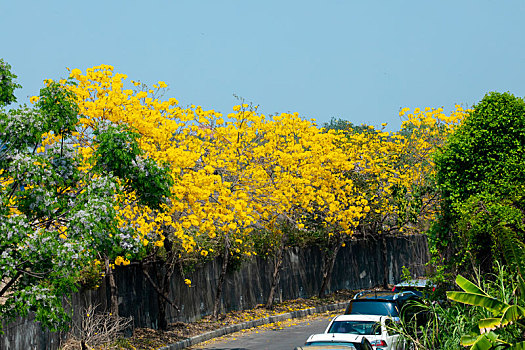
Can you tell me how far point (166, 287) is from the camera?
22.5 m

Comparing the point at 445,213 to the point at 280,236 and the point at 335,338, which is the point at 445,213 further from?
the point at 280,236

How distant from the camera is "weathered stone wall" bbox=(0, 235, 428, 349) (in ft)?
60.8

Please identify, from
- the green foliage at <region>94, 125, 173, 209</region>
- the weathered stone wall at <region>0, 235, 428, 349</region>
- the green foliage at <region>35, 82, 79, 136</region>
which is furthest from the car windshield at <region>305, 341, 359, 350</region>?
the green foliage at <region>35, 82, 79, 136</region>

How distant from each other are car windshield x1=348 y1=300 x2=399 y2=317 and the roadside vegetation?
59.6 inches

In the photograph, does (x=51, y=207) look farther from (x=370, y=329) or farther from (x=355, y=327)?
(x=370, y=329)

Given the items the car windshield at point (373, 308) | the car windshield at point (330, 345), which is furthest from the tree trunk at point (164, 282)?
the car windshield at point (330, 345)

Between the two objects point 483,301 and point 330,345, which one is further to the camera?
point 330,345

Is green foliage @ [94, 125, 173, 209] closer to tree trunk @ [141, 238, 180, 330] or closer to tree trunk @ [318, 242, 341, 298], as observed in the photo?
tree trunk @ [141, 238, 180, 330]

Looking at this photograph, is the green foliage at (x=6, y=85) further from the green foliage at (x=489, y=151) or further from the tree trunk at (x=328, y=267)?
the tree trunk at (x=328, y=267)

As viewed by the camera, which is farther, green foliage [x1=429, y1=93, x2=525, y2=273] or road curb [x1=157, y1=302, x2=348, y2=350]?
road curb [x1=157, y1=302, x2=348, y2=350]

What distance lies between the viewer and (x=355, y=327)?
14766 millimetres

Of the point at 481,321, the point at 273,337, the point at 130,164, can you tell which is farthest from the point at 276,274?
the point at 481,321

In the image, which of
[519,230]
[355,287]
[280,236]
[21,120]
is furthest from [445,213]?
[355,287]

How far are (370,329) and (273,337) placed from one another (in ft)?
26.9
